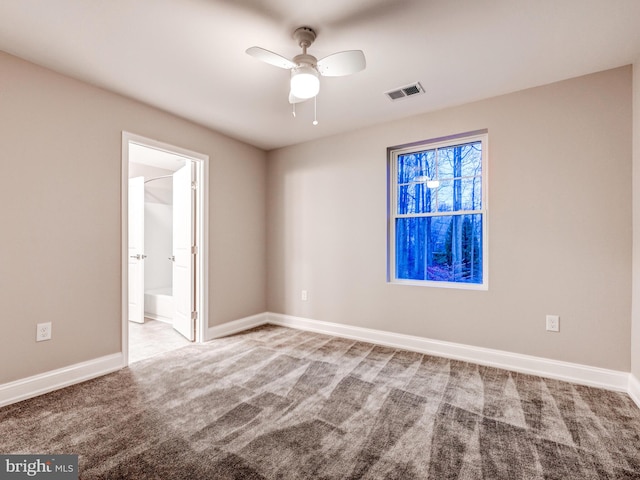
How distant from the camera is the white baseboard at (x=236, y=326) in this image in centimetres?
370

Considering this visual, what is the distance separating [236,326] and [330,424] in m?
2.36

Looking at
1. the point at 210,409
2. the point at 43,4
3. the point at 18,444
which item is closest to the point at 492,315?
the point at 210,409

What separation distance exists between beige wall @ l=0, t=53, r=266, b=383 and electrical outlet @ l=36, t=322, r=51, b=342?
3 centimetres

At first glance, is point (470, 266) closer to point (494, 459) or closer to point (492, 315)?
point (492, 315)

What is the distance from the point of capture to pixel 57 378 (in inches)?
94.7

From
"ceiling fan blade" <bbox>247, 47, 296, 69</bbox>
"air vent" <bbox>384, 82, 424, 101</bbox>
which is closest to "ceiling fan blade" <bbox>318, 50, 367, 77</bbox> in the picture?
"ceiling fan blade" <bbox>247, 47, 296, 69</bbox>

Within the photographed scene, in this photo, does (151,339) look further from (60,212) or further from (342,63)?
(342,63)

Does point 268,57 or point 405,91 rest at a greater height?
point 405,91

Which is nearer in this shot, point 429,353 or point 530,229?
point 530,229

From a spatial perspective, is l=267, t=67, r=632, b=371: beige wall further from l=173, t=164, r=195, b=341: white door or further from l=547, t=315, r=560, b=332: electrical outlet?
l=173, t=164, r=195, b=341: white door

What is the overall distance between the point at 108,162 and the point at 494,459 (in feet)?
11.8

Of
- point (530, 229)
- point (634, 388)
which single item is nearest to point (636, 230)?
point (530, 229)

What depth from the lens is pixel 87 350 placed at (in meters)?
2.61

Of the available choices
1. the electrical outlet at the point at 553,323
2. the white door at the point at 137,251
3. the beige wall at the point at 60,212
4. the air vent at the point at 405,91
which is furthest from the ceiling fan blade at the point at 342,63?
the white door at the point at 137,251
